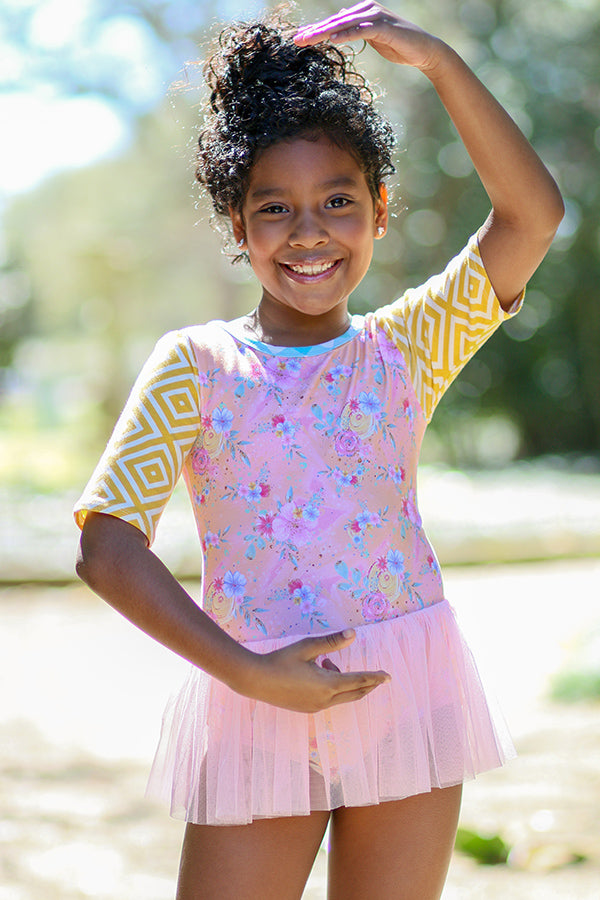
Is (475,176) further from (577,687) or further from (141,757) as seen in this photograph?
(141,757)

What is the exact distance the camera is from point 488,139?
5.23 ft

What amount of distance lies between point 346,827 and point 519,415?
12.8 metres

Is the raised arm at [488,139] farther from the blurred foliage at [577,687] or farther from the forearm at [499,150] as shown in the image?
the blurred foliage at [577,687]

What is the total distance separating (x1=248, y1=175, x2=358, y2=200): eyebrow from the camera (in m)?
1.67

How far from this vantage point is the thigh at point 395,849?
1590 mm

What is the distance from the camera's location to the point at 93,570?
4.89 ft

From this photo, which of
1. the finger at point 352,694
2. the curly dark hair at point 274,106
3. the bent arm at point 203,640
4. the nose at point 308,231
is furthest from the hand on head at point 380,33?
the finger at point 352,694

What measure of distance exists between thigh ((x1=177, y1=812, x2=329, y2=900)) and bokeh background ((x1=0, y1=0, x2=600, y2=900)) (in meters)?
0.55

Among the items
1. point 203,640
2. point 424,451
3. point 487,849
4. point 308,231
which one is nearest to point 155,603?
point 203,640

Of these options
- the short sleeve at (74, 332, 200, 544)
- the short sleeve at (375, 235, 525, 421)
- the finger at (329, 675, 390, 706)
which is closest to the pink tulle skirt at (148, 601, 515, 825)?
the finger at (329, 675, 390, 706)

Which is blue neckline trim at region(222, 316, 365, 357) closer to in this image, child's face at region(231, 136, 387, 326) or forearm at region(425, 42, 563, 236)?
child's face at region(231, 136, 387, 326)

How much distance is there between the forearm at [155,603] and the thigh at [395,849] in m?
0.35

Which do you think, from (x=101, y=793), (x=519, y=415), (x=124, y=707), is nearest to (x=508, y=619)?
(x=124, y=707)

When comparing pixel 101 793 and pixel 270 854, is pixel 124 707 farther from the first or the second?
pixel 270 854
